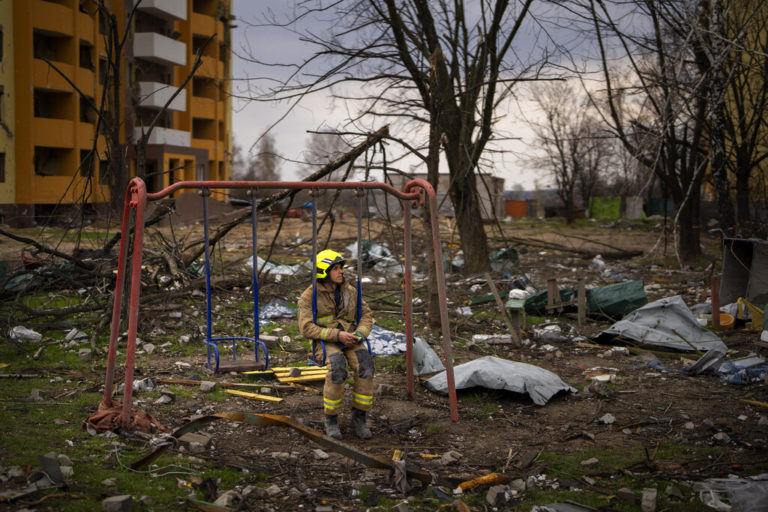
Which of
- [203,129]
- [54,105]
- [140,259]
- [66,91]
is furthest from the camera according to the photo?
[203,129]

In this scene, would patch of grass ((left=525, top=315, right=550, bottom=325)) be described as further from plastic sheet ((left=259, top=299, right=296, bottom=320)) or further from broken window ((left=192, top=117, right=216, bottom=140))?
broken window ((left=192, top=117, right=216, bottom=140))

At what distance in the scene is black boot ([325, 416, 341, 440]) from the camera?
Answer: 17.6 feet

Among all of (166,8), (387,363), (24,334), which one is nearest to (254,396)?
(387,363)

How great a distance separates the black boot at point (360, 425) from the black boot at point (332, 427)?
188 millimetres

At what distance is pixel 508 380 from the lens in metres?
6.49

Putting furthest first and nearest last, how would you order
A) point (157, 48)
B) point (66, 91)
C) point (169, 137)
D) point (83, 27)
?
point (169, 137) → point (157, 48) → point (66, 91) → point (83, 27)

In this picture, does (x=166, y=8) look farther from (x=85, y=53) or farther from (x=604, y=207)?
(x=604, y=207)

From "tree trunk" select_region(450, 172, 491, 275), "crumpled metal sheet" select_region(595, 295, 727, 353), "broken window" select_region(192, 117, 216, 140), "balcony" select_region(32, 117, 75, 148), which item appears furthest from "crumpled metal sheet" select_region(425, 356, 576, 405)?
"broken window" select_region(192, 117, 216, 140)

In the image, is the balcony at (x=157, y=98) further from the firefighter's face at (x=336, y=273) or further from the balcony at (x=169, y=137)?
the firefighter's face at (x=336, y=273)

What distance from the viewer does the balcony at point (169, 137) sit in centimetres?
3244

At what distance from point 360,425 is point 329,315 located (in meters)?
0.90

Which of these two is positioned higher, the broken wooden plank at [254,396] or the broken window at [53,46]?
the broken window at [53,46]

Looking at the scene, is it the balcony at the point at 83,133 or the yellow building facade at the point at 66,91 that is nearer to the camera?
the yellow building facade at the point at 66,91

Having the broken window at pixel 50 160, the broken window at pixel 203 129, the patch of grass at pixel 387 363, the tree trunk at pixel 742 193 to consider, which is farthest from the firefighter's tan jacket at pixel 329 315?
the broken window at pixel 203 129
